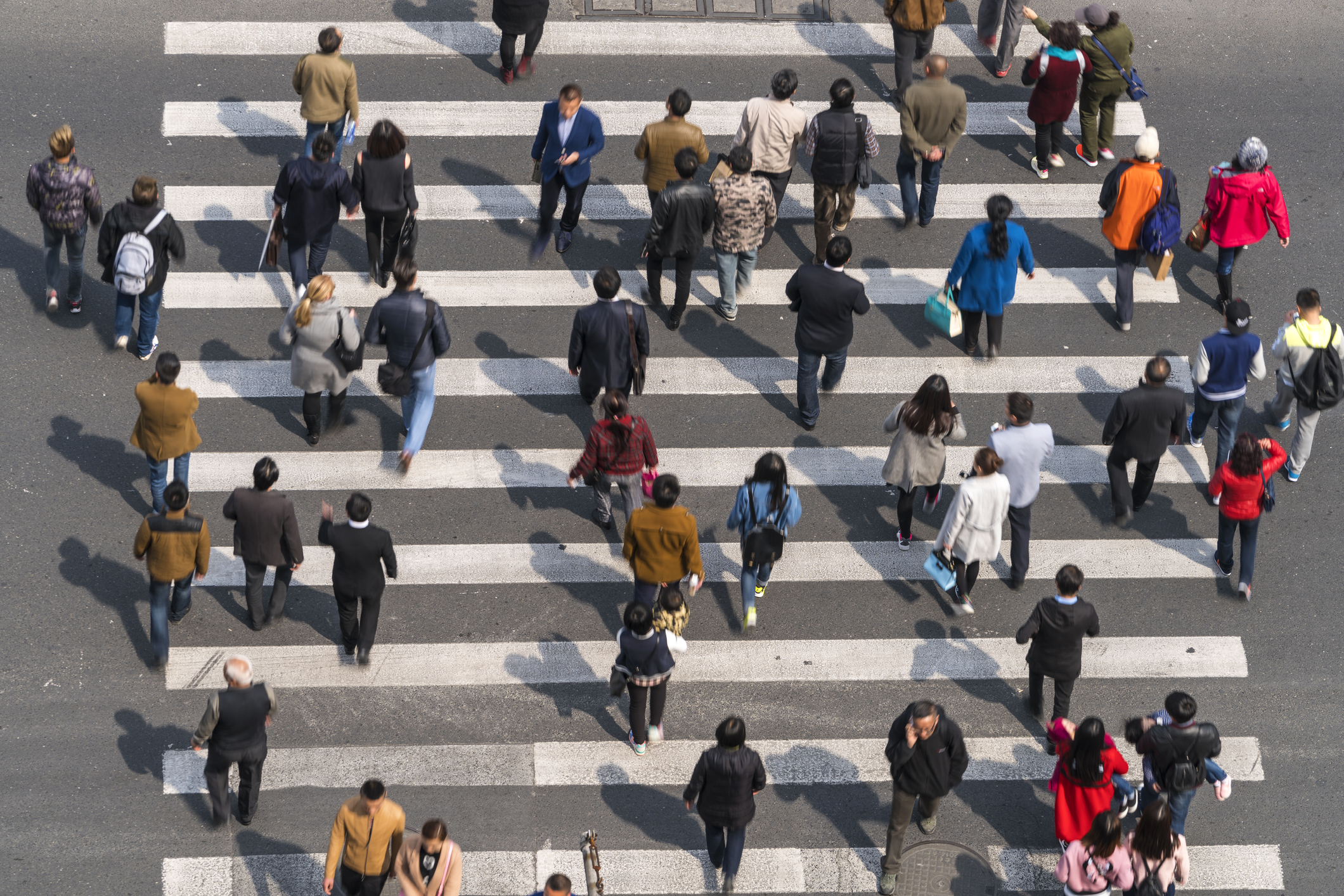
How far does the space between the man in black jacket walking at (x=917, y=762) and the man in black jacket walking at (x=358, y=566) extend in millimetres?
3905

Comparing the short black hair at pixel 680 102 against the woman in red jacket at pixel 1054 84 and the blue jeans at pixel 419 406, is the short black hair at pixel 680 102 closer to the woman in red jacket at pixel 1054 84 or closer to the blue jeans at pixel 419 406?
the blue jeans at pixel 419 406

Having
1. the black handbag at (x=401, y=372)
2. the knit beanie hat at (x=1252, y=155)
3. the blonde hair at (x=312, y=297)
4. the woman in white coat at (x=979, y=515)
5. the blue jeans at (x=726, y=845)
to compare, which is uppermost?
the knit beanie hat at (x=1252, y=155)

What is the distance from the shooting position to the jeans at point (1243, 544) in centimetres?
1315

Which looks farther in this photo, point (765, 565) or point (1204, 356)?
point (1204, 356)

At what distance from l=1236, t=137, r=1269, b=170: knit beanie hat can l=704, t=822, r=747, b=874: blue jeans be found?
784cm

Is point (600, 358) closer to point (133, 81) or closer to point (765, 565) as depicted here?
point (765, 565)

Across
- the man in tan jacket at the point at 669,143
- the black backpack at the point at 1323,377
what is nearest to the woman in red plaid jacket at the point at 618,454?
the man in tan jacket at the point at 669,143

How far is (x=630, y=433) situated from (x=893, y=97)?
630cm

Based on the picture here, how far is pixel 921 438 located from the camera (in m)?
13.0

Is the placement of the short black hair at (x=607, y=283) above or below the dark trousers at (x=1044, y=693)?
above

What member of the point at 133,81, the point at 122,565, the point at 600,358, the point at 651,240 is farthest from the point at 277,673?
the point at 133,81

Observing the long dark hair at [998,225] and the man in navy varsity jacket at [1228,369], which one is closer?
the man in navy varsity jacket at [1228,369]

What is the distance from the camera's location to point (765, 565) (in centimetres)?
1281

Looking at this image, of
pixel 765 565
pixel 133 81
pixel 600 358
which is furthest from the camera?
pixel 133 81
